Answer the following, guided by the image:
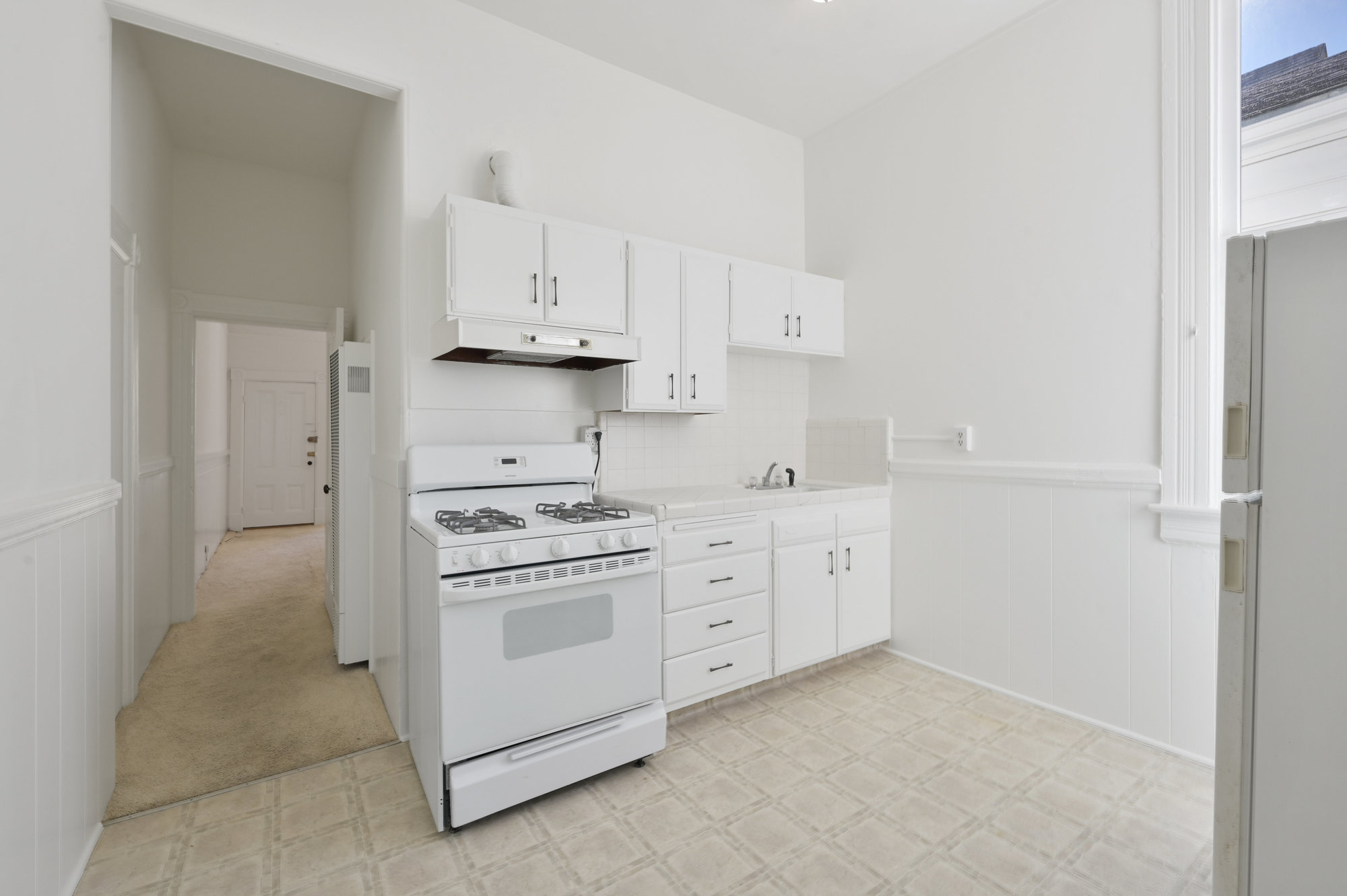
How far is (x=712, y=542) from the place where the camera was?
8.54 ft

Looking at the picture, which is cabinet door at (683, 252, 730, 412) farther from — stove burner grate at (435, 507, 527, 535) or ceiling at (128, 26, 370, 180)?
ceiling at (128, 26, 370, 180)

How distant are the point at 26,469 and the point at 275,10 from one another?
6.21 feet

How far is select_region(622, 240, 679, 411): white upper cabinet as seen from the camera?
8.96ft

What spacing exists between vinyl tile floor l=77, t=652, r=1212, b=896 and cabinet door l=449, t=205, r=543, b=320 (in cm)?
178

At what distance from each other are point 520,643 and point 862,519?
1937 millimetres

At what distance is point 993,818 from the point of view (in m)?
1.94

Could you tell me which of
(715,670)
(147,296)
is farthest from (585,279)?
(147,296)

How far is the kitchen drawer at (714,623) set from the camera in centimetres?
250

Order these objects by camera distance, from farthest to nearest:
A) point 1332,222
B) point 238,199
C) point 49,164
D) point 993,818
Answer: point 238,199
point 993,818
point 49,164
point 1332,222

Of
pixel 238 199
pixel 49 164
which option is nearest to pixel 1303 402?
pixel 49 164

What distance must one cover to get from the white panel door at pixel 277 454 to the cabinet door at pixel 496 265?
7182 millimetres

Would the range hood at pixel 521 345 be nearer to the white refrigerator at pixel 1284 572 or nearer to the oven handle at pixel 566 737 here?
the oven handle at pixel 566 737

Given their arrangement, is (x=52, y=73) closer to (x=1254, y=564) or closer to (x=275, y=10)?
(x=275, y=10)

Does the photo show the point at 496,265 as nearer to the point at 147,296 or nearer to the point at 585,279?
the point at 585,279
